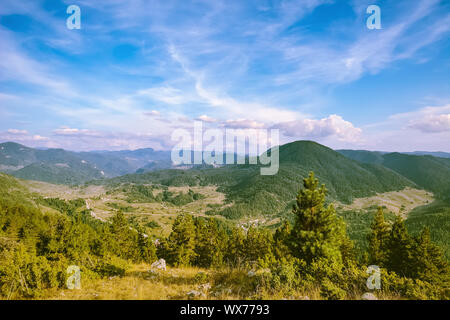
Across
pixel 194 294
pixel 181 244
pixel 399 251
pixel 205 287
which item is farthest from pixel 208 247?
pixel 194 294

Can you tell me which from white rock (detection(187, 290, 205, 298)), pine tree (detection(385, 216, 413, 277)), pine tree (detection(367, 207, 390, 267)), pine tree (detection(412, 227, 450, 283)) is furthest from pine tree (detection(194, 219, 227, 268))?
white rock (detection(187, 290, 205, 298))

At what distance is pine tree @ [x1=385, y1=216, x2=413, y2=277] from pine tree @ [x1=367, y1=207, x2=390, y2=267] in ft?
3.50

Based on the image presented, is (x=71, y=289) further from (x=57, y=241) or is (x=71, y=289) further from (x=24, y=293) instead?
(x=57, y=241)

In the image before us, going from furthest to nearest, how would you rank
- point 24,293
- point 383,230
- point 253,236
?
1. point 253,236
2. point 383,230
3. point 24,293

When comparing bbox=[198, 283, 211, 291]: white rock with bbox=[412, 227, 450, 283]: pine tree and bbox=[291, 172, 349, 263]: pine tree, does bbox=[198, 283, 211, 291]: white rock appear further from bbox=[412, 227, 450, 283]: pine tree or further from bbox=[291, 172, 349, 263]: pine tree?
bbox=[412, 227, 450, 283]: pine tree

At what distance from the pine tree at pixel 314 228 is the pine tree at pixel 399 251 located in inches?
1117

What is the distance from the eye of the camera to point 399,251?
3966 centimetres

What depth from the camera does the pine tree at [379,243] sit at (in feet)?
135

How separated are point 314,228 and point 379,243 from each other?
34366mm

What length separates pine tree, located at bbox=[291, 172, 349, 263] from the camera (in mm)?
19734
